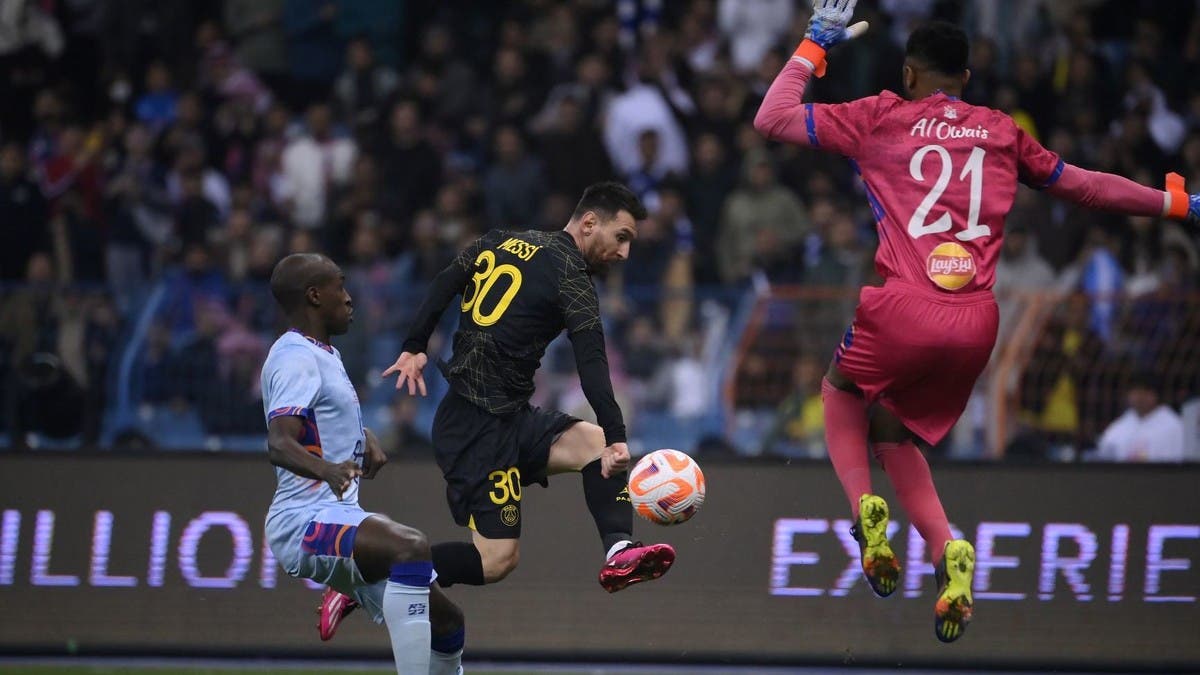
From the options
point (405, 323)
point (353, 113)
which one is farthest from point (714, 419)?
point (353, 113)

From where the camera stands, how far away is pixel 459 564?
8430mm

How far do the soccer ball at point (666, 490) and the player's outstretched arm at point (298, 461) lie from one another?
1.47 m

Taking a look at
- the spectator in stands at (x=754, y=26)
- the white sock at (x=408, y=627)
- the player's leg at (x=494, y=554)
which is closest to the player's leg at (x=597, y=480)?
the player's leg at (x=494, y=554)

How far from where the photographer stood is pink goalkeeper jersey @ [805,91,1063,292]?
7605 millimetres

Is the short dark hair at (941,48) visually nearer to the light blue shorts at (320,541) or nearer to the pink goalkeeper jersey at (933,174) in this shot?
the pink goalkeeper jersey at (933,174)

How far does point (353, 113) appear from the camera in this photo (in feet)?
54.2

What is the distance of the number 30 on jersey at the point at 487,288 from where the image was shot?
8.40m

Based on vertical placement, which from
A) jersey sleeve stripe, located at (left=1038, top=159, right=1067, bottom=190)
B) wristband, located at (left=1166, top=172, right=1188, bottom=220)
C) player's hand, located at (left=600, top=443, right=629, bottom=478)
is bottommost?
player's hand, located at (left=600, top=443, right=629, bottom=478)

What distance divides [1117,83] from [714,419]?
19.4ft

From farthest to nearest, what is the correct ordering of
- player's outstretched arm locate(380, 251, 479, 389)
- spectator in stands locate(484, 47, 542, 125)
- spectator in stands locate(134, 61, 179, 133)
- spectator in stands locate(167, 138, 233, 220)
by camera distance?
spectator in stands locate(134, 61, 179, 133), spectator in stands locate(484, 47, 542, 125), spectator in stands locate(167, 138, 233, 220), player's outstretched arm locate(380, 251, 479, 389)

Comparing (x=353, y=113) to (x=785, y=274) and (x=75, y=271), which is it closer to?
(x=75, y=271)

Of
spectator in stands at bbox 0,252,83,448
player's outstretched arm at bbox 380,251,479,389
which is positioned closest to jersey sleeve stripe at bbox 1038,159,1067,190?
player's outstretched arm at bbox 380,251,479,389

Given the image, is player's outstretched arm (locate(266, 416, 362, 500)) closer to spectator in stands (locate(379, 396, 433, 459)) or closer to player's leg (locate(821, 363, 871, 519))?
player's leg (locate(821, 363, 871, 519))

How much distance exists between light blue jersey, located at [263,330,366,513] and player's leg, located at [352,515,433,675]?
0.84ft
